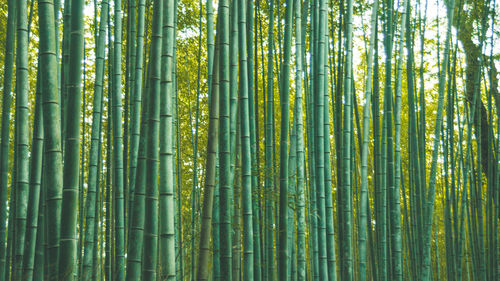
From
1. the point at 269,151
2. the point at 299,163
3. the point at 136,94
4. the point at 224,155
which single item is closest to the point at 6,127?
the point at 136,94

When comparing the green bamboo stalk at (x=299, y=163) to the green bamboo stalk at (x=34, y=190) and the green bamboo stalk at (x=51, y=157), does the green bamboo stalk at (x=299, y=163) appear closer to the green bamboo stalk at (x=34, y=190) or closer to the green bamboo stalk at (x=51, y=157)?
the green bamboo stalk at (x=34, y=190)

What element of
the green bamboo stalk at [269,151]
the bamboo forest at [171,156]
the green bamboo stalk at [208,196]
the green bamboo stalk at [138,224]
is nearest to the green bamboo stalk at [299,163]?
the bamboo forest at [171,156]

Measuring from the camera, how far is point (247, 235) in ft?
9.84

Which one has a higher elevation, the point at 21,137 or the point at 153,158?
the point at 21,137

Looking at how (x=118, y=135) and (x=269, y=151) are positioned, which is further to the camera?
(x=269, y=151)

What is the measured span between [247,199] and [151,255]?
0.93 m

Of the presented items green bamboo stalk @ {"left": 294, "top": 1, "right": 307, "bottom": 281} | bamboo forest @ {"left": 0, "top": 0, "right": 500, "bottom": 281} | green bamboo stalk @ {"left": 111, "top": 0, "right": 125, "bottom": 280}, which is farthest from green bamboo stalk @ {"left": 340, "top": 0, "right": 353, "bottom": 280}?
green bamboo stalk @ {"left": 111, "top": 0, "right": 125, "bottom": 280}

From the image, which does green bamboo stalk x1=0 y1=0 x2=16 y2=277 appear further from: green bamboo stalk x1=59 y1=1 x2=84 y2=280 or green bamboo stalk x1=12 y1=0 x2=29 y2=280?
green bamboo stalk x1=59 y1=1 x2=84 y2=280

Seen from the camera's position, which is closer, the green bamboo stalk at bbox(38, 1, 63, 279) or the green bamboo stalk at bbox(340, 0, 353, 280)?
the green bamboo stalk at bbox(38, 1, 63, 279)

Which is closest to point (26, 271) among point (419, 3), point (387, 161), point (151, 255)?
point (151, 255)

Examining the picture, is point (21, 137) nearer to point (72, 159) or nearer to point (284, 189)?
point (72, 159)

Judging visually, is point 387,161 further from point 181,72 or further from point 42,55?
point 181,72

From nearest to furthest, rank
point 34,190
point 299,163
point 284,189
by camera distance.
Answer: point 34,190, point 284,189, point 299,163

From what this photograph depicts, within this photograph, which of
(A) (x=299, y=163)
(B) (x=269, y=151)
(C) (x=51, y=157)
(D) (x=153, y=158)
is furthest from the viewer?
(B) (x=269, y=151)
